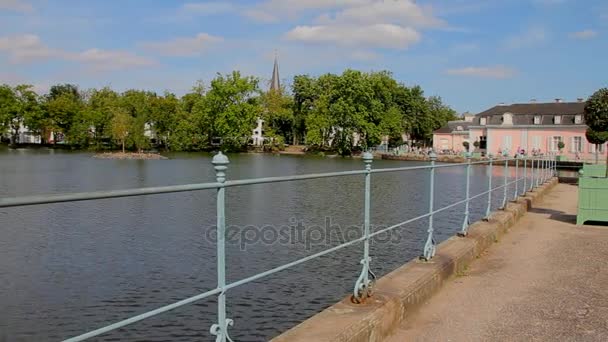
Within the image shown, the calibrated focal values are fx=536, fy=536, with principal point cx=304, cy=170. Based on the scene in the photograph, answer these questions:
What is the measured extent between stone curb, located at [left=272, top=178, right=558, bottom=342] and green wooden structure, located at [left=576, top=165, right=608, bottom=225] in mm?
3421

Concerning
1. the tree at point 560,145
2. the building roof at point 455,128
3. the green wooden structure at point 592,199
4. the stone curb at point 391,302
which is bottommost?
the stone curb at point 391,302

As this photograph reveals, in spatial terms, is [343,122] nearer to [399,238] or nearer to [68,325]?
[399,238]

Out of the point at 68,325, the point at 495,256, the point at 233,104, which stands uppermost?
the point at 233,104

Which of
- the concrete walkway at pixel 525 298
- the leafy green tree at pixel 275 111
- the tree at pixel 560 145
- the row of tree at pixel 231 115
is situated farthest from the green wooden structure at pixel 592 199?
the leafy green tree at pixel 275 111

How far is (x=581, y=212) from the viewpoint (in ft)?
33.1

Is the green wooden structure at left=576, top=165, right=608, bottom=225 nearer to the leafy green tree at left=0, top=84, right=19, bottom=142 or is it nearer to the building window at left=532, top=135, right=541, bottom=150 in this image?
the building window at left=532, top=135, right=541, bottom=150

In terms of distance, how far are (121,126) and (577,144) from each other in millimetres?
60754

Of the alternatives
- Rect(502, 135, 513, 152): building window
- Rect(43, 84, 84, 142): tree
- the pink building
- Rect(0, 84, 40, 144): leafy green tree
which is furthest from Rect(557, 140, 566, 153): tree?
Rect(0, 84, 40, 144): leafy green tree

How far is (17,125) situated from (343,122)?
55582mm

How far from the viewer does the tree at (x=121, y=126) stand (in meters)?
79.2

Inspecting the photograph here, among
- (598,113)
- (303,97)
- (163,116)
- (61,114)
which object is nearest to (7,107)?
(61,114)

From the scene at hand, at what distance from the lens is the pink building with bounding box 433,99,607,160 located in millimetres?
60688

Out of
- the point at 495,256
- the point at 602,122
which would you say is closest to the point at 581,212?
the point at 495,256

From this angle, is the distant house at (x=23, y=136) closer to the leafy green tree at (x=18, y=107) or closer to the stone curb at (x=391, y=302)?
the leafy green tree at (x=18, y=107)
